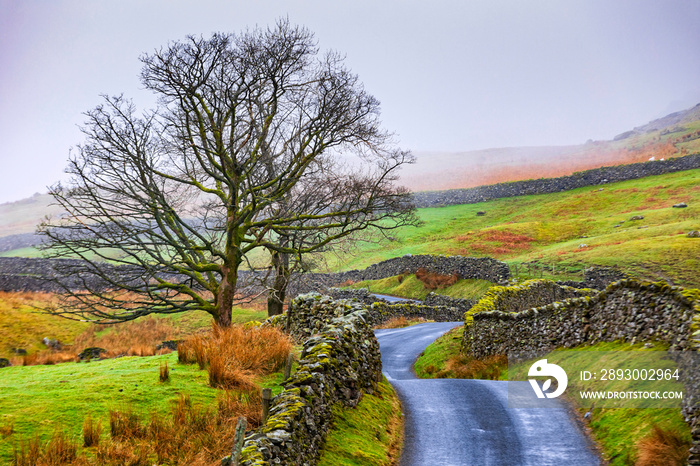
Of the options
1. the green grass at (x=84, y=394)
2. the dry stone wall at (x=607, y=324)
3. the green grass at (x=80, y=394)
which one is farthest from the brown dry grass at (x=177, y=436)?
the dry stone wall at (x=607, y=324)

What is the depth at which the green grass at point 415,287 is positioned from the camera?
39469 millimetres

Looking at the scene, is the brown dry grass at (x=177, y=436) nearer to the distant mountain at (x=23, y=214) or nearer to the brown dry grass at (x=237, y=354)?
the brown dry grass at (x=237, y=354)

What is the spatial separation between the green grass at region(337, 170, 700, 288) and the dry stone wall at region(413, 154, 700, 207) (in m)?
2.34

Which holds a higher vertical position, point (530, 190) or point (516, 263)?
point (530, 190)

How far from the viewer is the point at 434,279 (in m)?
45.9

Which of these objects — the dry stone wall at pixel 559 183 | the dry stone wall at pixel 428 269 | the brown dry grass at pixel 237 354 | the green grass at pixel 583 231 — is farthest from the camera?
the dry stone wall at pixel 559 183

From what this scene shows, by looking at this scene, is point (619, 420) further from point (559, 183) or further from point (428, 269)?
point (559, 183)

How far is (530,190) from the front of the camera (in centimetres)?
8200

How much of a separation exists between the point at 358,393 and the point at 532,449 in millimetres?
3663

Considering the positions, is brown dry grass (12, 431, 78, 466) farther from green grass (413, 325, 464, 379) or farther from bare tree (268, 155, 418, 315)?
green grass (413, 325, 464, 379)

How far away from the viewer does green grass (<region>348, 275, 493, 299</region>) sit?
39.5 m

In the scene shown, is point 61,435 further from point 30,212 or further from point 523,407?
point 30,212

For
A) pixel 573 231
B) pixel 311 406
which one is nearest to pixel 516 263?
pixel 573 231

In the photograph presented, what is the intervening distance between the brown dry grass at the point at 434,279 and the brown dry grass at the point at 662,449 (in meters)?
36.3
